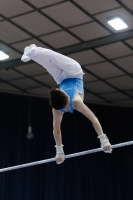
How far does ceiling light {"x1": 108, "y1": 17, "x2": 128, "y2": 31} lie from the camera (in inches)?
347

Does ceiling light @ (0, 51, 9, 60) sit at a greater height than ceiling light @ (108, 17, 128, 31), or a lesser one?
greater

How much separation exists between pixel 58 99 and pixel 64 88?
0.42 m

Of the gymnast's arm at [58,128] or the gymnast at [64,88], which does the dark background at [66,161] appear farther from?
the gymnast at [64,88]

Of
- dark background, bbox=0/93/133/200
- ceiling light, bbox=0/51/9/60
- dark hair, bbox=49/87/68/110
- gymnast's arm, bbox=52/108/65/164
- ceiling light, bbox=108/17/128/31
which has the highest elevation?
ceiling light, bbox=0/51/9/60

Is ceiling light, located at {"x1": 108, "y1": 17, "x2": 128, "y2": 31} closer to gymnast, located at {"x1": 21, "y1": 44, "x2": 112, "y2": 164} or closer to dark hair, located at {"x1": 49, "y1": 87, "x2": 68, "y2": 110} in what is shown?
gymnast, located at {"x1": 21, "y1": 44, "x2": 112, "y2": 164}

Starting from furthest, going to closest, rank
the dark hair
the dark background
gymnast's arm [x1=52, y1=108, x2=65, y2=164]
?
the dark background, gymnast's arm [x1=52, y1=108, x2=65, y2=164], the dark hair

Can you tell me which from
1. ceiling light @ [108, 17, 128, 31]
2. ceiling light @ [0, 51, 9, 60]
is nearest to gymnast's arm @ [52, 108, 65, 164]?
ceiling light @ [108, 17, 128, 31]

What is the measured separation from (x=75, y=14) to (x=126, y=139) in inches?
223

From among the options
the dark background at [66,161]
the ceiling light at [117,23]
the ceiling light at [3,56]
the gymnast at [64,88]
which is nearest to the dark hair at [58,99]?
the gymnast at [64,88]

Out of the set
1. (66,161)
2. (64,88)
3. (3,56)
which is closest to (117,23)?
(3,56)

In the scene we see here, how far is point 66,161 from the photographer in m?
12.8

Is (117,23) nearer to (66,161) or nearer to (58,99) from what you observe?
(58,99)

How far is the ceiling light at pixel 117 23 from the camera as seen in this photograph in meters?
8.81

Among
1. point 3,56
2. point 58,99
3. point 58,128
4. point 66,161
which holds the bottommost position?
point 58,128
